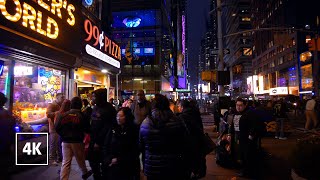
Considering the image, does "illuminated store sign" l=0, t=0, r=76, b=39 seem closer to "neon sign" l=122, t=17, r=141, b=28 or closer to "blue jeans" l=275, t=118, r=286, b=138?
"blue jeans" l=275, t=118, r=286, b=138

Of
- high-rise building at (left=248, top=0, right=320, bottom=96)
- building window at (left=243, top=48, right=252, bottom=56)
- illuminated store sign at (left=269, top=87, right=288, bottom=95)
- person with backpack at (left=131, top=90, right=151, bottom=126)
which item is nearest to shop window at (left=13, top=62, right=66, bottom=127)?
person with backpack at (left=131, top=90, right=151, bottom=126)

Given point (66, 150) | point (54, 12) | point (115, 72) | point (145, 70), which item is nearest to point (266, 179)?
point (66, 150)

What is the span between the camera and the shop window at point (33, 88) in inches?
326

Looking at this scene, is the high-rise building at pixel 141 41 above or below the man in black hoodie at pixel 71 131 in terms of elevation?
above

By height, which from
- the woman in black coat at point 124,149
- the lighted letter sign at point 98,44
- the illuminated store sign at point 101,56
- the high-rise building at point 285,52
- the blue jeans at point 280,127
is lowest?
the blue jeans at point 280,127

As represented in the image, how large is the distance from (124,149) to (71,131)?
1.83m

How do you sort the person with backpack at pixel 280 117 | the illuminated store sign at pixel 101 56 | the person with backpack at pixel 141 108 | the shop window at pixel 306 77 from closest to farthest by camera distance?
1. the person with backpack at pixel 141 108
2. the illuminated store sign at pixel 101 56
3. the person with backpack at pixel 280 117
4. the shop window at pixel 306 77

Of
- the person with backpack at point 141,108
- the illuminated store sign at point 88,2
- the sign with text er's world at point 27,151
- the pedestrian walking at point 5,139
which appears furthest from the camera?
the illuminated store sign at point 88,2

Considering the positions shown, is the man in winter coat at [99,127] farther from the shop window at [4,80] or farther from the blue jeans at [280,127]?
the blue jeans at [280,127]

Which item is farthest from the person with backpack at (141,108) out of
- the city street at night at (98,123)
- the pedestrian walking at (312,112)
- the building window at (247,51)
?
the building window at (247,51)

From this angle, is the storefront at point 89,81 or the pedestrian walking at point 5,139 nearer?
the pedestrian walking at point 5,139

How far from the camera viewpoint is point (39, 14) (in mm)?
8047

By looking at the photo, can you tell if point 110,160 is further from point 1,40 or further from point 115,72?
point 115,72

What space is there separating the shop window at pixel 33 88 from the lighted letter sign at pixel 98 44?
86.8 inches
